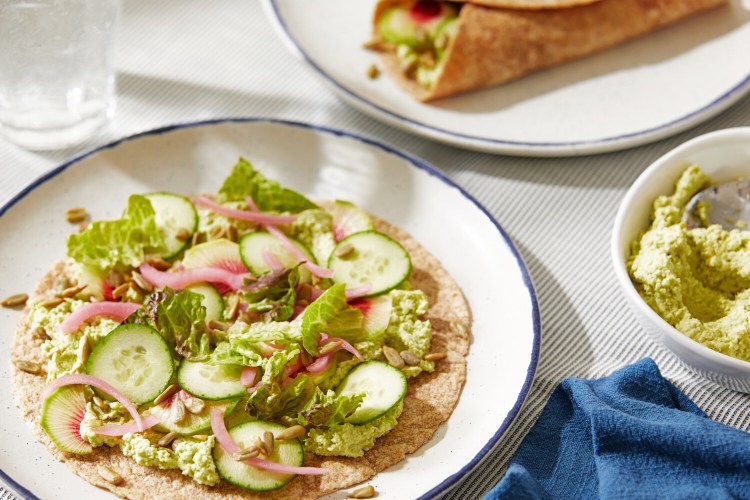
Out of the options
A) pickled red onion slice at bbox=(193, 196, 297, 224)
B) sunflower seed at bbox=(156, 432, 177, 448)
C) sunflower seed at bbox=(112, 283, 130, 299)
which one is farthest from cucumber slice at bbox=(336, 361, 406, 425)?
sunflower seed at bbox=(112, 283, 130, 299)

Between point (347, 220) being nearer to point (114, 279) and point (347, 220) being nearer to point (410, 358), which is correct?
point (410, 358)

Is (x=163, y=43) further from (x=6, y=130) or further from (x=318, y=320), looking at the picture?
(x=318, y=320)

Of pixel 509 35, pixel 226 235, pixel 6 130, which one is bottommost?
pixel 6 130

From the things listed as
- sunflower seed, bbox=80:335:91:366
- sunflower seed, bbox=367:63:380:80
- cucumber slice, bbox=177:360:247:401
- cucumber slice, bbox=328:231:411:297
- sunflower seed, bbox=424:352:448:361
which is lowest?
sunflower seed, bbox=80:335:91:366

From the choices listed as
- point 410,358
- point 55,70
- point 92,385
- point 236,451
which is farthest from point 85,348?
point 55,70

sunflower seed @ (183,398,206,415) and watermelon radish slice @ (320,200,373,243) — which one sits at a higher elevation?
watermelon radish slice @ (320,200,373,243)

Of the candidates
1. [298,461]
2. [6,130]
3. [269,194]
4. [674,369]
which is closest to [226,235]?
[269,194]

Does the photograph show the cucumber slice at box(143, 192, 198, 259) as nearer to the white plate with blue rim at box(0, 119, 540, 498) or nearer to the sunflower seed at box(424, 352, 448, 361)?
the white plate with blue rim at box(0, 119, 540, 498)
